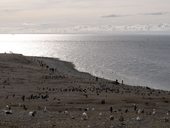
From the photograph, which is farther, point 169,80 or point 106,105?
point 169,80

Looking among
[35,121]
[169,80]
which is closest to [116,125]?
[35,121]

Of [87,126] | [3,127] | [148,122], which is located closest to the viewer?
Answer: [3,127]

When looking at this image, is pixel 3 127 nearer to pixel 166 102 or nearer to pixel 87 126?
pixel 87 126

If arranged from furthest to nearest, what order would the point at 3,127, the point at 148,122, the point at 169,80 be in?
1. the point at 169,80
2. the point at 148,122
3. the point at 3,127

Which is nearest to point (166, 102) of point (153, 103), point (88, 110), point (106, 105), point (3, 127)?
point (153, 103)

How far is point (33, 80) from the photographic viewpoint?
65250 millimetres

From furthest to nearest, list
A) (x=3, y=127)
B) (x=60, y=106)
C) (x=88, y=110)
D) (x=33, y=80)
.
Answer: (x=33, y=80) → (x=60, y=106) → (x=88, y=110) → (x=3, y=127)

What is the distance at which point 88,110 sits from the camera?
35.3m

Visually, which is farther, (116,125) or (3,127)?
(116,125)

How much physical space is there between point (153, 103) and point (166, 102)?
2.75 meters

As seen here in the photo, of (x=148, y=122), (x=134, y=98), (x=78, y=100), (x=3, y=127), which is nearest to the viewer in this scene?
(x=3, y=127)

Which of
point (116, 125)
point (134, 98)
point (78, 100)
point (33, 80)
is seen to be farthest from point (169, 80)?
point (116, 125)

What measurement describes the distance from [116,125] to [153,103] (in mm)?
17102

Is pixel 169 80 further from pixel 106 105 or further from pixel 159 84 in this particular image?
pixel 106 105
